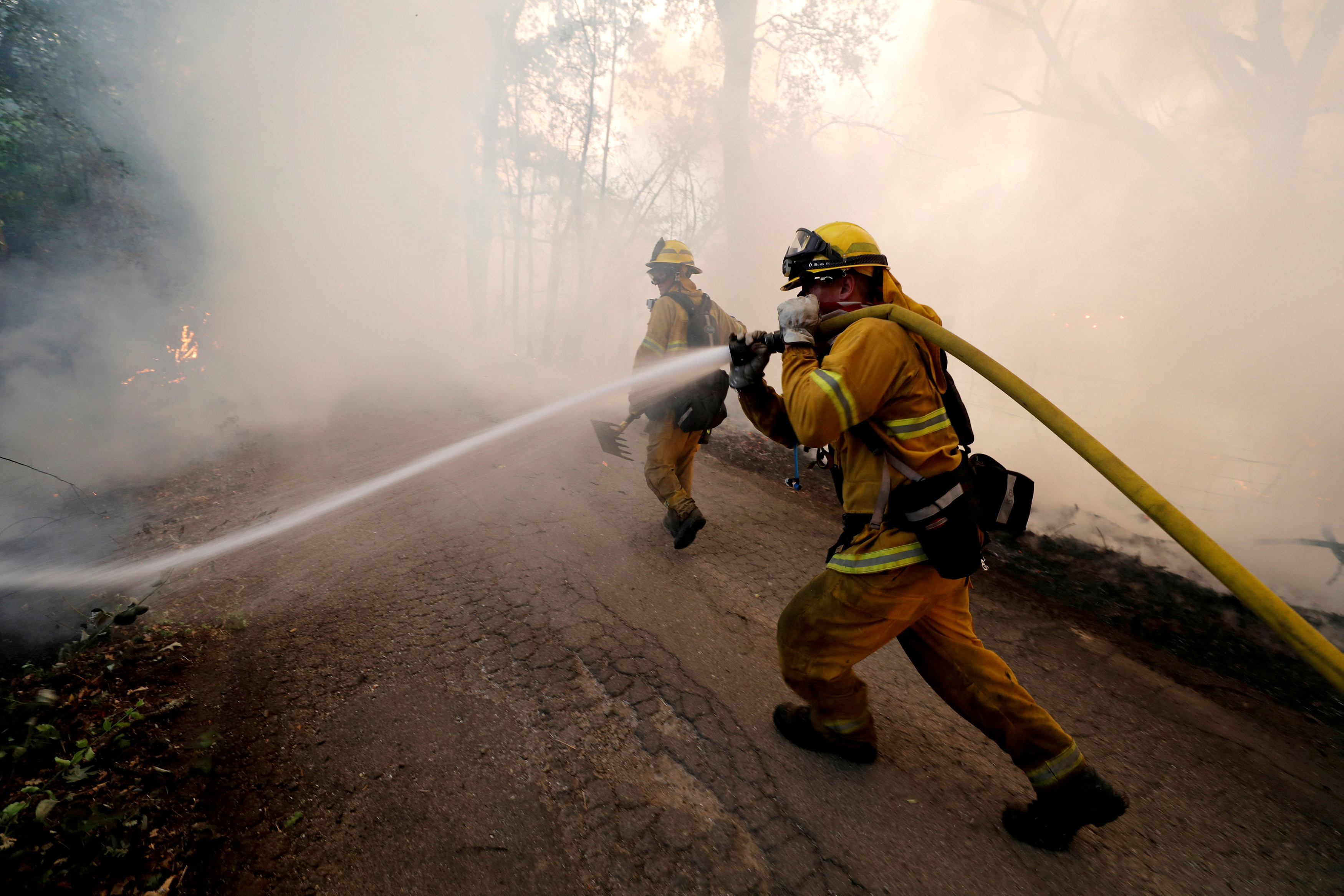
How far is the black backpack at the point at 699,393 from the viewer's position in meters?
3.71

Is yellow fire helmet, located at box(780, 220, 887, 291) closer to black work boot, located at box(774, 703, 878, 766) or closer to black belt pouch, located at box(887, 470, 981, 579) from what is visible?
black belt pouch, located at box(887, 470, 981, 579)

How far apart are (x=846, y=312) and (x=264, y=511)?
4.37 m

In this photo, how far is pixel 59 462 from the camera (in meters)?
4.26

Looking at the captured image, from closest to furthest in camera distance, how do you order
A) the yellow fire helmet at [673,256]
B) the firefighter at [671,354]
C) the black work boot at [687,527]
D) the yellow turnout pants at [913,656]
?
the yellow turnout pants at [913,656] < the black work boot at [687,527] < the firefighter at [671,354] < the yellow fire helmet at [673,256]

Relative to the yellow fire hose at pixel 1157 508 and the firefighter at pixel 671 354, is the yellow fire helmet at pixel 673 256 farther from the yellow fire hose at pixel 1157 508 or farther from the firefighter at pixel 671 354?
the yellow fire hose at pixel 1157 508

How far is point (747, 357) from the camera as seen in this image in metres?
2.04

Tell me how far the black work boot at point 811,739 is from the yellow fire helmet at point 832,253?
170 cm

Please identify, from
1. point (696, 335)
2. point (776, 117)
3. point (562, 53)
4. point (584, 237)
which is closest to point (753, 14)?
point (776, 117)

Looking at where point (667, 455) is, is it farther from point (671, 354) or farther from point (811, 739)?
point (811, 739)

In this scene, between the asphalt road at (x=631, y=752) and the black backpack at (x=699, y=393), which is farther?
the black backpack at (x=699, y=393)

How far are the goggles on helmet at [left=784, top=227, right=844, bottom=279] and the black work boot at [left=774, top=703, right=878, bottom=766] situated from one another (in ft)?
5.64

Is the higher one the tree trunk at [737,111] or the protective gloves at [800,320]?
the tree trunk at [737,111]

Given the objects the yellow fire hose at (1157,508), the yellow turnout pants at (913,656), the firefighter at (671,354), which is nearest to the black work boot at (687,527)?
the firefighter at (671,354)

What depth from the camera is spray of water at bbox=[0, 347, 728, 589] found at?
2.96 meters
